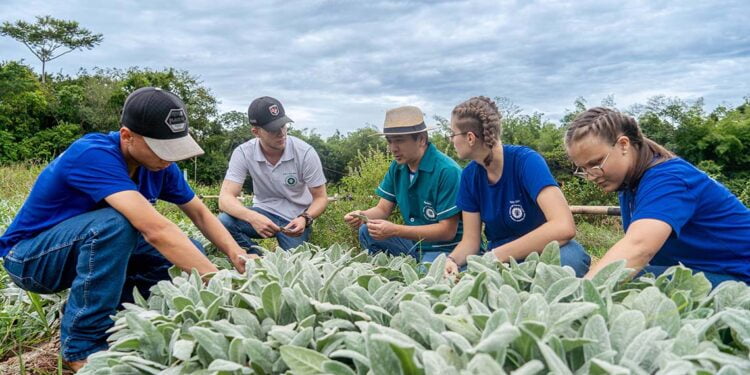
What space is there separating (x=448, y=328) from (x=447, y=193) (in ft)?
7.02

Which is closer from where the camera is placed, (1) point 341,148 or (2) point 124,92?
(1) point 341,148

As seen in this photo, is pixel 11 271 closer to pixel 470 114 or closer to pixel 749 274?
pixel 470 114

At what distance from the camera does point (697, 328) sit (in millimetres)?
1300

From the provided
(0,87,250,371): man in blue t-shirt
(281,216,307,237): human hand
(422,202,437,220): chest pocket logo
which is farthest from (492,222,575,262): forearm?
(281,216,307,237): human hand

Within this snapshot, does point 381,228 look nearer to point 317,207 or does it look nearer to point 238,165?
point 317,207

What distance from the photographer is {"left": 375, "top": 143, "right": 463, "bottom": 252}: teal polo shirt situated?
3.45 m

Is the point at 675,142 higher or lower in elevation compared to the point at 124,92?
lower

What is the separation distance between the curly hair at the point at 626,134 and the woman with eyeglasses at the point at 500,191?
0.52 m

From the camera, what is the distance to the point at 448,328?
1339 mm

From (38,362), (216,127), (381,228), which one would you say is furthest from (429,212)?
(216,127)

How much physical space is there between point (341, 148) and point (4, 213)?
31.0ft

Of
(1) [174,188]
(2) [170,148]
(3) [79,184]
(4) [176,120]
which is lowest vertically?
(1) [174,188]

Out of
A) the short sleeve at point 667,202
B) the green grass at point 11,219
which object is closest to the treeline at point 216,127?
the green grass at point 11,219

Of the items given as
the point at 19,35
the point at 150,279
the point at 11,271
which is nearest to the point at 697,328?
the point at 150,279
